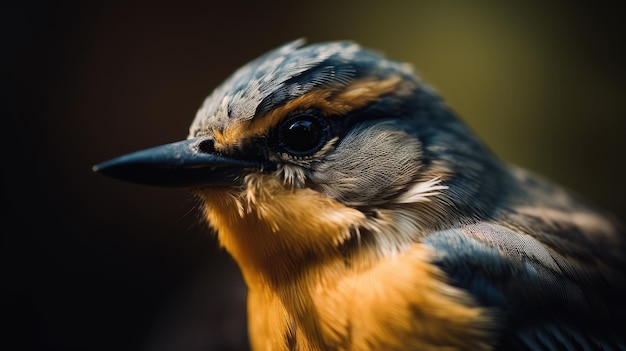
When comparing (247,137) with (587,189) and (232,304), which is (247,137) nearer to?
(232,304)

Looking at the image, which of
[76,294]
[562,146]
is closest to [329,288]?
[76,294]

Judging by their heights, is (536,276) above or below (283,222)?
below

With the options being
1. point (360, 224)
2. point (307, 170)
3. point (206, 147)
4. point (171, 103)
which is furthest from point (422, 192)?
point (171, 103)

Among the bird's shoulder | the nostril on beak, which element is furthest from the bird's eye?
the bird's shoulder

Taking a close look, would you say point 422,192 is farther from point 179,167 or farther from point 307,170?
point 179,167

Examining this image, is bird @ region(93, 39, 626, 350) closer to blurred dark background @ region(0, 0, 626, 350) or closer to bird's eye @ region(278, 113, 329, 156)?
bird's eye @ region(278, 113, 329, 156)

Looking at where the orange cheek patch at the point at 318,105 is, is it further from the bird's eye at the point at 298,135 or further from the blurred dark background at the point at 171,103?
the blurred dark background at the point at 171,103
